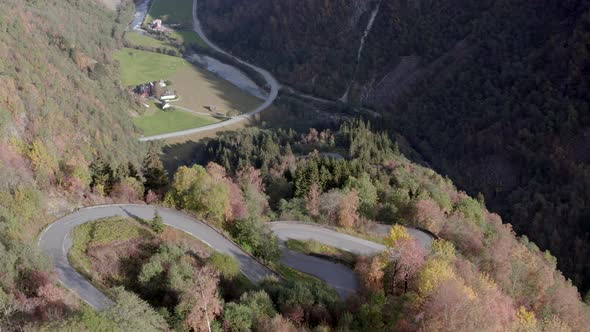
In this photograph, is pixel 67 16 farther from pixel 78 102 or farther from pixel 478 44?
pixel 478 44

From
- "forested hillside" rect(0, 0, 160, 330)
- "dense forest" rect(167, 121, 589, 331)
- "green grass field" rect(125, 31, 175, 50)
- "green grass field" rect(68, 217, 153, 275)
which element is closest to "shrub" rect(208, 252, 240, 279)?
"dense forest" rect(167, 121, 589, 331)

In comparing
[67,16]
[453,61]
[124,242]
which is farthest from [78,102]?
[453,61]

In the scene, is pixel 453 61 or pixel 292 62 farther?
pixel 292 62

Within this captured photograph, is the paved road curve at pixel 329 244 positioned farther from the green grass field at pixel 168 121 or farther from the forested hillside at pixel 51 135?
the green grass field at pixel 168 121

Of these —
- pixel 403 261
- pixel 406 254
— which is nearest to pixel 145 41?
pixel 406 254

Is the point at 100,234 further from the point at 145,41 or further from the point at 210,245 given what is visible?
the point at 145,41

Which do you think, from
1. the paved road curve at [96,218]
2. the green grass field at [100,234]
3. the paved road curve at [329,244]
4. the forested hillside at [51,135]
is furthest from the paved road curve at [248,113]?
the green grass field at [100,234]
